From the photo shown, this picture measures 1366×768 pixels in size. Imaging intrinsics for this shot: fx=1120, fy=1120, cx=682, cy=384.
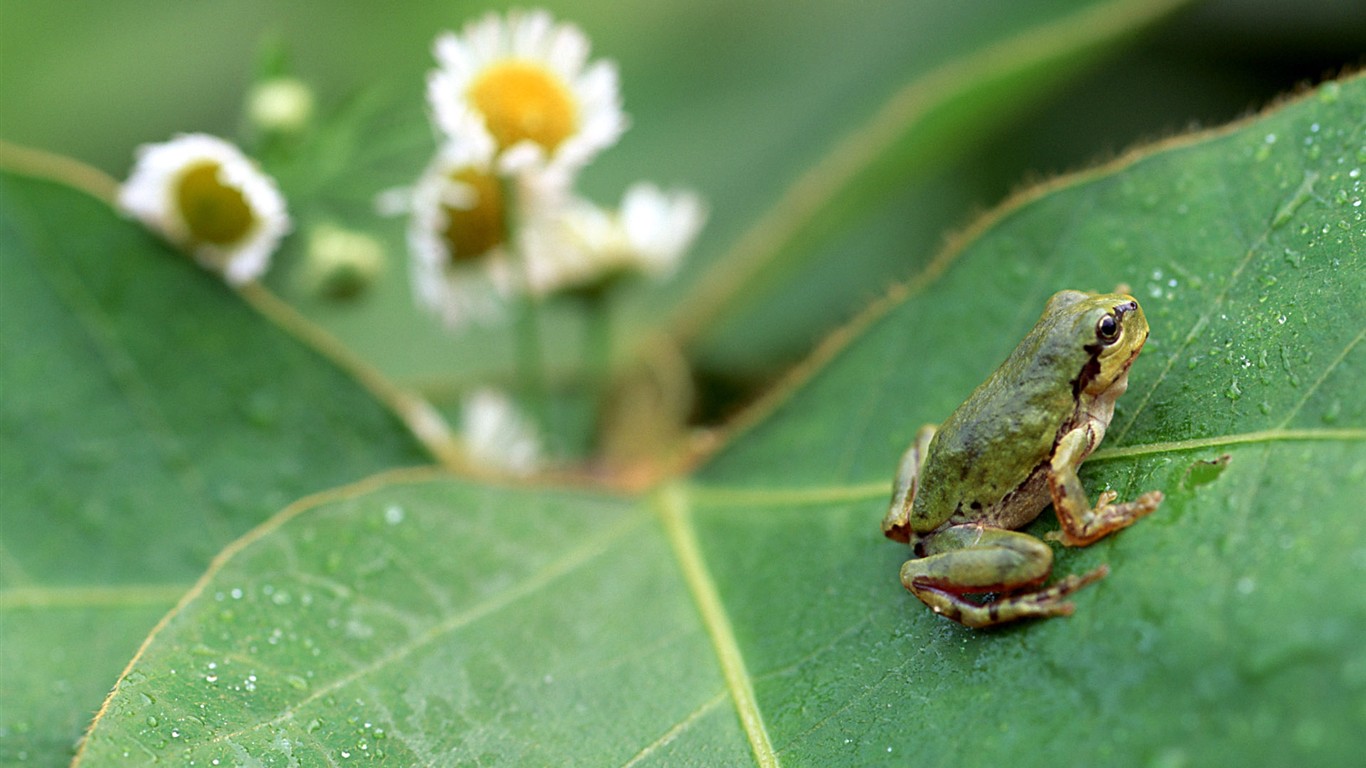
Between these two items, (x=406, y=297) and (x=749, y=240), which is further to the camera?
(x=406, y=297)

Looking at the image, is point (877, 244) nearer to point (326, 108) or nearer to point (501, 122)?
point (501, 122)

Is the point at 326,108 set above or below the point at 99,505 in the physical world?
above

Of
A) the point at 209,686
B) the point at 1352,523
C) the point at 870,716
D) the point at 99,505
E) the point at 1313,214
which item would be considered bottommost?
the point at 1352,523

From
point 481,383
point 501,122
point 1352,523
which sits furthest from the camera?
point 481,383

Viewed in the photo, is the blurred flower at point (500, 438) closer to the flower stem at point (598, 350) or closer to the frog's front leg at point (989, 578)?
the flower stem at point (598, 350)

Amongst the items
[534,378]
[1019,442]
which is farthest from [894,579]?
[534,378]

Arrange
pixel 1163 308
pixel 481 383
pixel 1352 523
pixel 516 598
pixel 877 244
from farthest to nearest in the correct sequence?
pixel 877 244 → pixel 481 383 → pixel 516 598 → pixel 1163 308 → pixel 1352 523

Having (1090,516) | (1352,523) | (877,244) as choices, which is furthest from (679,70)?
(1352,523)
